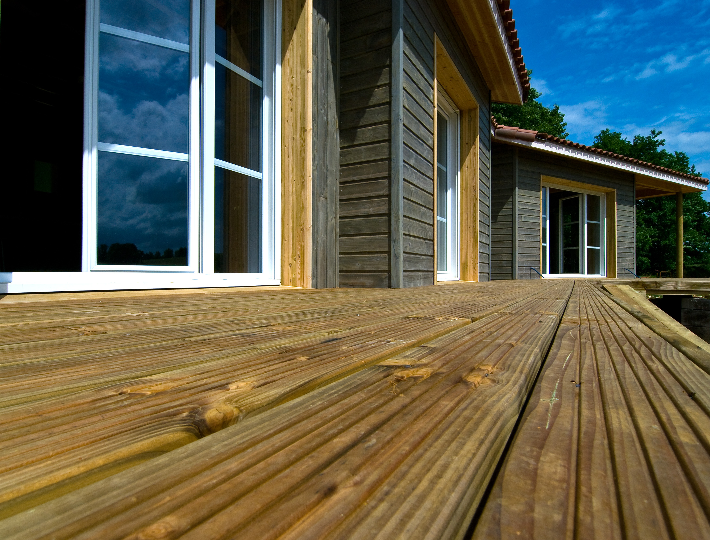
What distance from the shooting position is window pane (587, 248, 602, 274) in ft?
29.6

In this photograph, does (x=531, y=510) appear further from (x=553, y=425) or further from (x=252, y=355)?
(x=252, y=355)

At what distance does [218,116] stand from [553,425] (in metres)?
2.73

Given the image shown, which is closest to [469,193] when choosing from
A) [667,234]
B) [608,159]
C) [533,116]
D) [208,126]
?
[208,126]

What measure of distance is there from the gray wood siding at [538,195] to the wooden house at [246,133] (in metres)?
3.37

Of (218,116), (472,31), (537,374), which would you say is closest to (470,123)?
Answer: (472,31)

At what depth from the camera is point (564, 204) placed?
9.54m

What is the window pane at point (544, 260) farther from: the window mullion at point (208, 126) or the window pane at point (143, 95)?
→ the window pane at point (143, 95)

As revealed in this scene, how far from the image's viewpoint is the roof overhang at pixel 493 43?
440 centimetres

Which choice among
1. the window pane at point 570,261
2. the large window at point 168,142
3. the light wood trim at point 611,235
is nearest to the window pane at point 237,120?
the large window at point 168,142

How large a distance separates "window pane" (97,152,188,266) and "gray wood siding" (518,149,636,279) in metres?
6.33

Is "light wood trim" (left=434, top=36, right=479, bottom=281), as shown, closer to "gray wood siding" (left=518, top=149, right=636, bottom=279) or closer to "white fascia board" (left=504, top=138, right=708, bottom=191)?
"white fascia board" (left=504, top=138, right=708, bottom=191)

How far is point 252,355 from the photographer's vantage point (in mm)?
630

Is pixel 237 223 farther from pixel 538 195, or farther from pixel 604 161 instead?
pixel 604 161

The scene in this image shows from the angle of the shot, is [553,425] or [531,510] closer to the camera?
[531,510]
